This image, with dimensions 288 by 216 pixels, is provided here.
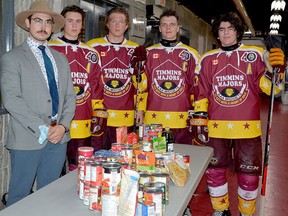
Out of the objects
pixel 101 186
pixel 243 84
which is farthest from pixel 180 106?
pixel 101 186

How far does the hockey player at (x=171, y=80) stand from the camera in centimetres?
307

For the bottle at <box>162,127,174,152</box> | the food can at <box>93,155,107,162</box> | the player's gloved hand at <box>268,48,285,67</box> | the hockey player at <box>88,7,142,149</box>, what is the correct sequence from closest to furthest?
the food can at <box>93,155,107,162</box> → the bottle at <box>162,127,174,152</box> → the player's gloved hand at <box>268,48,285,67</box> → the hockey player at <box>88,7,142,149</box>

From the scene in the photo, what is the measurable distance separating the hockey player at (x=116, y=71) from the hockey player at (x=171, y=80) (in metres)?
0.20

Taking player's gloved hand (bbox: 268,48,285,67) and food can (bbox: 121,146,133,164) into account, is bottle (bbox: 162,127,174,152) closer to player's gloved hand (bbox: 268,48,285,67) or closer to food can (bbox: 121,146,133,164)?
food can (bbox: 121,146,133,164)

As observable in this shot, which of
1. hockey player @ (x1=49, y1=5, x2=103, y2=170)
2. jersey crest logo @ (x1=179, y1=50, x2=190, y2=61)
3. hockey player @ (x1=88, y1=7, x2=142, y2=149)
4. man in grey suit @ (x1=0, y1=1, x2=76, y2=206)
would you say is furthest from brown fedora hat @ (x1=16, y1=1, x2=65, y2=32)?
jersey crest logo @ (x1=179, y1=50, x2=190, y2=61)

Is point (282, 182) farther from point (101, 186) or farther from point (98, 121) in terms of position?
point (101, 186)

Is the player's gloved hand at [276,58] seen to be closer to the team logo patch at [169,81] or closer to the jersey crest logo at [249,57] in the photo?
the jersey crest logo at [249,57]

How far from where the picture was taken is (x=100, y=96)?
9.71ft

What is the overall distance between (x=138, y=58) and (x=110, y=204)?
72.3 inches

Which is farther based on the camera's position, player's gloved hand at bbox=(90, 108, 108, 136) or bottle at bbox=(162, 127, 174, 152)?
player's gloved hand at bbox=(90, 108, 108, 136)

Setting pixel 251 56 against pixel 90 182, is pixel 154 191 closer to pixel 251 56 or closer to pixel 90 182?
pixel 90 182

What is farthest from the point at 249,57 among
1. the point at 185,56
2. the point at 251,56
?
the point at 185,56

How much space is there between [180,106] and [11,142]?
143cm

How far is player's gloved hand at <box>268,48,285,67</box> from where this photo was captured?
2.54 meters
